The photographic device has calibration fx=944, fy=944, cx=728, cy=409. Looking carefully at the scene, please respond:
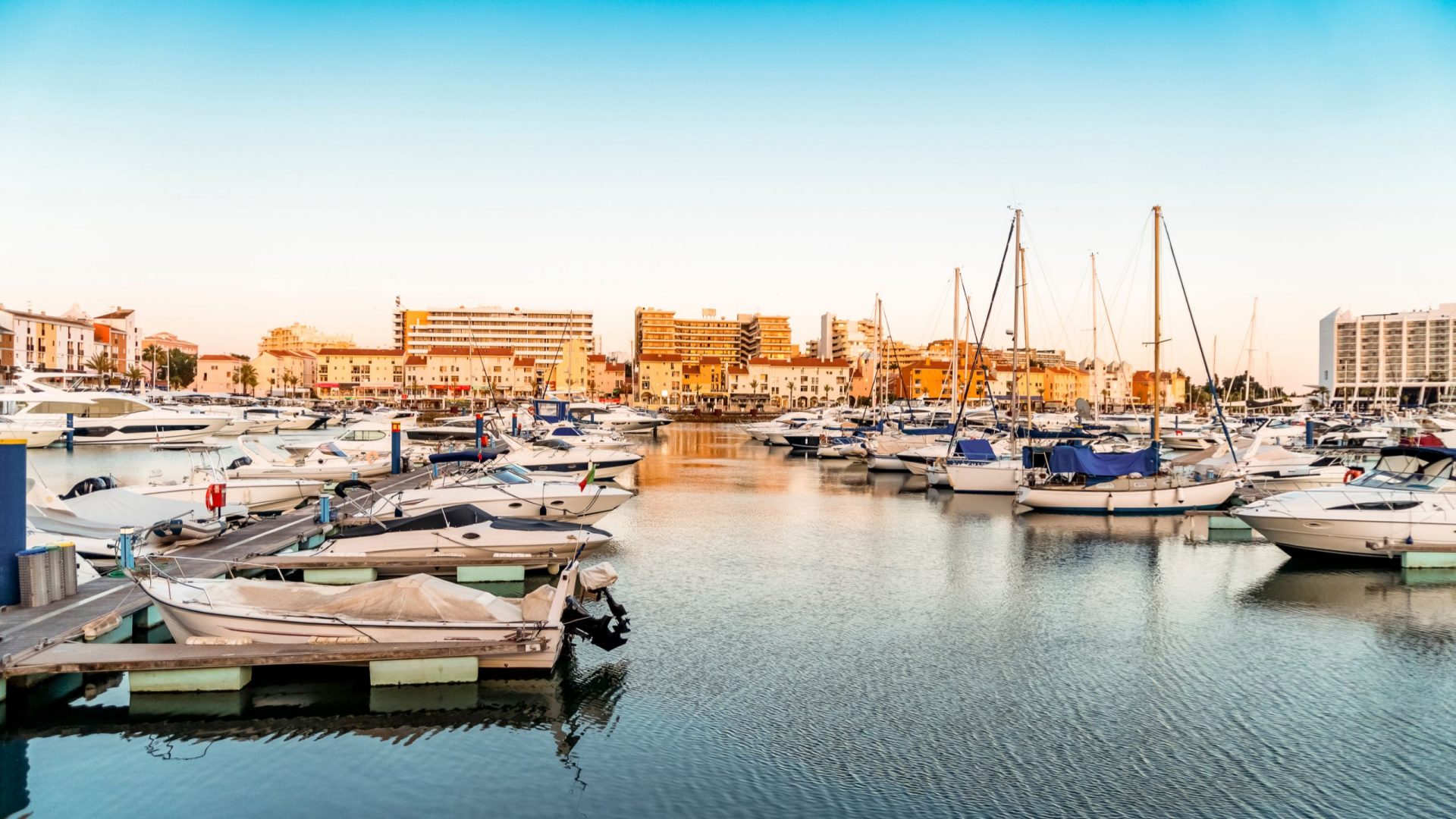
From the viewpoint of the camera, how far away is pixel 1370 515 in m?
22.4

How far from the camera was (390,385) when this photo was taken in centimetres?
17250

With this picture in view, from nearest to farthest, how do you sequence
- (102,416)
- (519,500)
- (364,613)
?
1. (364,613)
2. (519,500)
3. (102,416)

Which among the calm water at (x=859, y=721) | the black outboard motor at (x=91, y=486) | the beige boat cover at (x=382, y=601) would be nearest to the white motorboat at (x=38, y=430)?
the black outboard motor at (x=91, y=486)

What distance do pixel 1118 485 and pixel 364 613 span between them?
85.5ft

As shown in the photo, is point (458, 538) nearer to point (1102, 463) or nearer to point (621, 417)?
point (1102, 463)

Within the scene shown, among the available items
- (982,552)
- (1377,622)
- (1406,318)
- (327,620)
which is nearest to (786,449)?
(982,552)

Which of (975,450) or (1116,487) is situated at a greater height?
(975,450)

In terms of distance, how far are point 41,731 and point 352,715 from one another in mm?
3612

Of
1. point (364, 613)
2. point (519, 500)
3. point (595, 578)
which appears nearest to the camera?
point (364, 613)

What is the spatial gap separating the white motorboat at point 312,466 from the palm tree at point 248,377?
142 m

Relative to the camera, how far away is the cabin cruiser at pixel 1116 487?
3186 cm

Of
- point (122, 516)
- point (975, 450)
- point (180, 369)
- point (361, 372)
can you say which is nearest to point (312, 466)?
point (122, 516)

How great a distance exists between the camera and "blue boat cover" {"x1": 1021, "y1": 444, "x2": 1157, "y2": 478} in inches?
1282

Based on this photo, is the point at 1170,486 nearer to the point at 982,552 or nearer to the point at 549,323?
the point at 982,552
